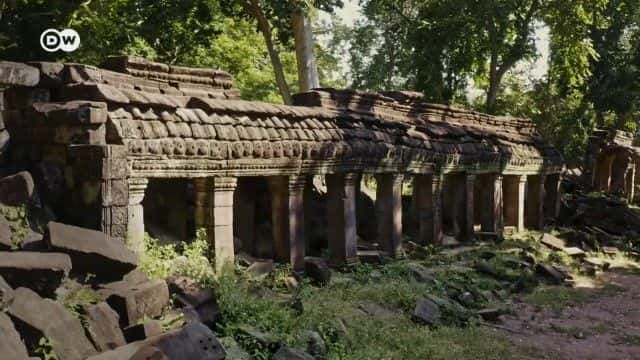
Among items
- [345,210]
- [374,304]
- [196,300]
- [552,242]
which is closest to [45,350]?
[196,300]

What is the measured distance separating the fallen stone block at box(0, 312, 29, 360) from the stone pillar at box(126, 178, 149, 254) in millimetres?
2873

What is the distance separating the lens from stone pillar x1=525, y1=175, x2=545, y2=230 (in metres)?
19.6

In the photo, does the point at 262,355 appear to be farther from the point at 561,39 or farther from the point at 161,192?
the point at 561,39

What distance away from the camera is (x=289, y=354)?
6566 mm

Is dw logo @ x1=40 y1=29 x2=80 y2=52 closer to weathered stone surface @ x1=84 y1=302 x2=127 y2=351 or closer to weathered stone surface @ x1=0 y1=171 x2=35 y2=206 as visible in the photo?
weathered stone surface @ x1=0 y1=171 x2=35 y2=206

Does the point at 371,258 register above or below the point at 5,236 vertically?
below

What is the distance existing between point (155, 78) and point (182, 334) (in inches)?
212

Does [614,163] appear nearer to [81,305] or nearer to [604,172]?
[604,172]

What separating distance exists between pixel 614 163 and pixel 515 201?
28.8 feet

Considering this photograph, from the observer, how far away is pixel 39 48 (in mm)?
16078

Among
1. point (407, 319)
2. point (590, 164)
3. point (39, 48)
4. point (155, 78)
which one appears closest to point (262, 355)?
point (407, 319)

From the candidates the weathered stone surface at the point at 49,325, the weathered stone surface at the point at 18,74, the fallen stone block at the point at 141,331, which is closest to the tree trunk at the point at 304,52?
the weathered stone surface at the point at 18,74

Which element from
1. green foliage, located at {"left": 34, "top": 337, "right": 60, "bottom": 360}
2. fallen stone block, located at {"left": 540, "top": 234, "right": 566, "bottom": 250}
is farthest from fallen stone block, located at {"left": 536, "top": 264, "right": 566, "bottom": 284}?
green foliage, located at {"left": 34, "top": 337, "right": 60, "bottom": 360}

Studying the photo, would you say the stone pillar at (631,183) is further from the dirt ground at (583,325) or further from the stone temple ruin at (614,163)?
the dirt ground at (583,325)
